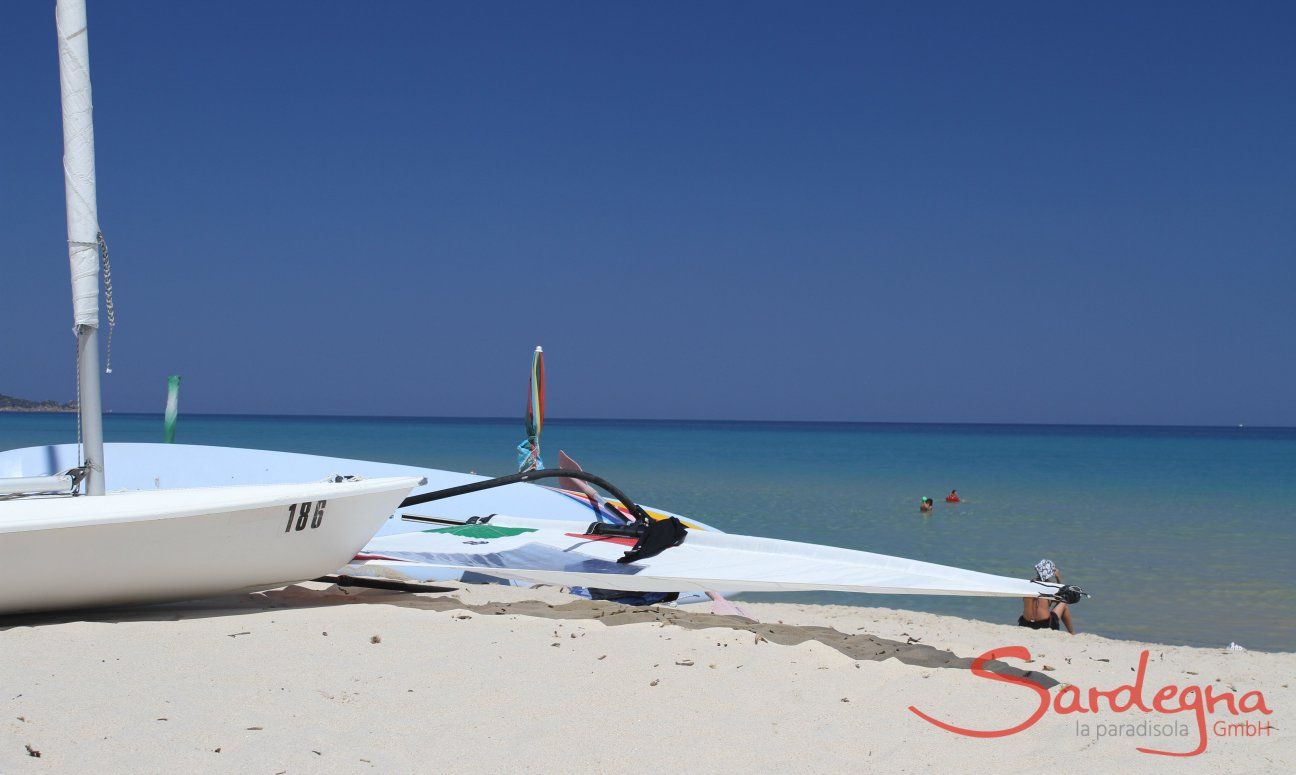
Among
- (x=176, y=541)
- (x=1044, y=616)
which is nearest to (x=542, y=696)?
(x=176, y=541)

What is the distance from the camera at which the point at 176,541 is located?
11.3 ft

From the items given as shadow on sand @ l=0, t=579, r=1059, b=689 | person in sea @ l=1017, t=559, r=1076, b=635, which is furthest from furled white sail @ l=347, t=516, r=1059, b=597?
person in sea @ l=1017, t=559, r=1076, b=635

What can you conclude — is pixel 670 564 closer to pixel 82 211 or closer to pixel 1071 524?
pixel 82 211

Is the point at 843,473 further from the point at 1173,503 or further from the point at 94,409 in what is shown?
the point at 94,409

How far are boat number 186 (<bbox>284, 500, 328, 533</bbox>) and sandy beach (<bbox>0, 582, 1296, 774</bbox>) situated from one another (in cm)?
36

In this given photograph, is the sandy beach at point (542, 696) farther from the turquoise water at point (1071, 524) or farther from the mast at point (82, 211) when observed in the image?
the turquoise water at point (1071, 524)

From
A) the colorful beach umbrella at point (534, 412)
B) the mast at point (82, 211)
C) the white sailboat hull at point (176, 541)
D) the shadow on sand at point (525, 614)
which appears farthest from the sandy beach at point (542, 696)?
the colorful beach umbrella at point (534, 412)

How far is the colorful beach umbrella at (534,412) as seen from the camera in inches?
305

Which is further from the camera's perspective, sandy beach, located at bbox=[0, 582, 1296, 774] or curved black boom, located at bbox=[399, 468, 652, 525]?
curved black boom, located at bbox=[399, 468, 652, 525]

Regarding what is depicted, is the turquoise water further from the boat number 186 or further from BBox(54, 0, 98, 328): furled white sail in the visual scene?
BBox(54, 0, 98, 328): furled white sail

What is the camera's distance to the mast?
12.5 ft

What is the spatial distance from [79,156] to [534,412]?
4.41 m

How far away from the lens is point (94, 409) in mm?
3904

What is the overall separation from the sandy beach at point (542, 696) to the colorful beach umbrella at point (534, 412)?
3.71m
